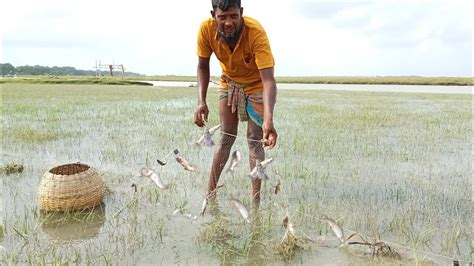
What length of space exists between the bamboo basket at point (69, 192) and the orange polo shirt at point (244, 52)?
1.42 metres

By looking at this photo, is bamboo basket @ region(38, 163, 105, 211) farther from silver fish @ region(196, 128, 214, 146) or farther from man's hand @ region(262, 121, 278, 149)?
man's hand @ region(262, 121, 278, 149)

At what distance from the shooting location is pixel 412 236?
274 centimetres

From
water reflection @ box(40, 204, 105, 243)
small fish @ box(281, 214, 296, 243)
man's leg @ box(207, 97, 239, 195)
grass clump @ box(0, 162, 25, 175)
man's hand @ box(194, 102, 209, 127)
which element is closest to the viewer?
small fish @ box(281, 214, 296, 243)

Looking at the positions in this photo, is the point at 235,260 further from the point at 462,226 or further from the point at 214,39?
the point at 462,226

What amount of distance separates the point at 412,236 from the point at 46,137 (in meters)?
5.48

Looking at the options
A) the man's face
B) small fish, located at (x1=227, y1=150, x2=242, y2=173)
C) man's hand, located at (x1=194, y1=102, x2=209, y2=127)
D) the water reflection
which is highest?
the man's face

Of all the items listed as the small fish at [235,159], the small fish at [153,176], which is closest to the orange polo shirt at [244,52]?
the small fish at [235,159]

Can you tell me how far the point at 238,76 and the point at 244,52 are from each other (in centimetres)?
28

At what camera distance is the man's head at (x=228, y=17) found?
2557 millimetres

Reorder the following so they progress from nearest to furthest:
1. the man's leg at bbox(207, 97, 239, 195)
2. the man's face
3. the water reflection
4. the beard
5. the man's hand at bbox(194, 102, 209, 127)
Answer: the man's face
the beard
the water reflection
the man's hand at bbox(194, 102, 209, 127)
the man's leg at bbox(207, 97, 239, 195)

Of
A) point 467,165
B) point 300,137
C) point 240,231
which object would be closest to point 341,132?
point 300,137

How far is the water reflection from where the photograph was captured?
2.81 metres

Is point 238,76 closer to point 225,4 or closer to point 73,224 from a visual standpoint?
point 225,4

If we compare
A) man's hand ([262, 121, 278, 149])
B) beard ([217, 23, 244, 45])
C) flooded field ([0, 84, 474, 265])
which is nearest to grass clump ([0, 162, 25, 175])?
flooded field ([0, 84, 474, 265])
